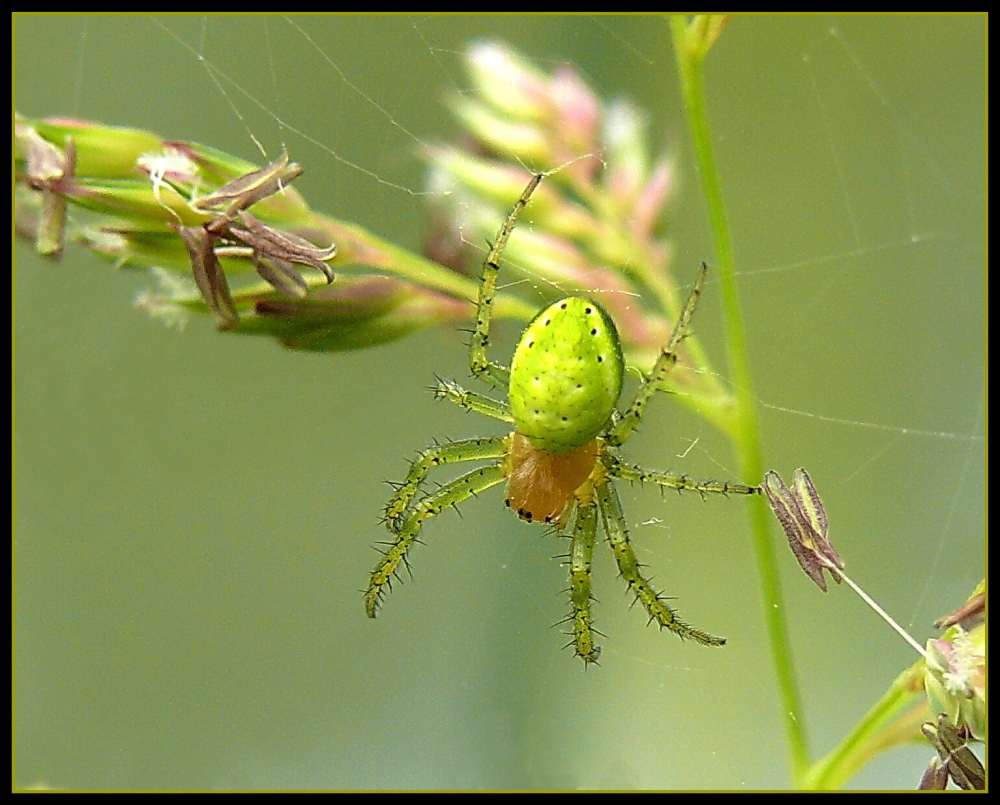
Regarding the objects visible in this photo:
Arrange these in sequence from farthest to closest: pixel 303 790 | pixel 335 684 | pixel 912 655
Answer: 1. pixel 335 684
2. pixel 303 790
3. pixel 912 655

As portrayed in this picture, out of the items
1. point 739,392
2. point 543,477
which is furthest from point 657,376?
point 543,477

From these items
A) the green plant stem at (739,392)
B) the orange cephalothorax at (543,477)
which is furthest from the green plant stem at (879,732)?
the orange cephalothorax at (543,477)

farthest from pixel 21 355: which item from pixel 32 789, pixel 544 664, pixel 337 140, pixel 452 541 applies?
pixel 544 664

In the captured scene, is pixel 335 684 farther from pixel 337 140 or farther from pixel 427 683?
pixel 337 140

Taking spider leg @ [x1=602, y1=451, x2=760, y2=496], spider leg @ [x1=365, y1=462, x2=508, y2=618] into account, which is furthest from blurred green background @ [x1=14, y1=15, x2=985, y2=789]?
spider leg @ [x1=602, y1=451, x2=760, y2=496]

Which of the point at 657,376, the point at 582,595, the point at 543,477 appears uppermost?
the point at 657,376

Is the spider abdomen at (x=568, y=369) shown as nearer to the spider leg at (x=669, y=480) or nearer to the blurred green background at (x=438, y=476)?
the spider leg at (x=669, y=480)

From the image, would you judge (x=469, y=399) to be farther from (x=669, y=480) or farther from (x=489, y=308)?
(x=669, y=480)
